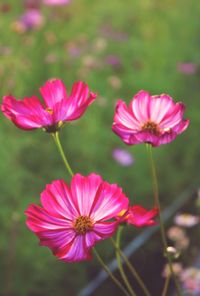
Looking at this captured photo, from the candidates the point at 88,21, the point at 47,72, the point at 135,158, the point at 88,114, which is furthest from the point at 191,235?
the point at 88,21

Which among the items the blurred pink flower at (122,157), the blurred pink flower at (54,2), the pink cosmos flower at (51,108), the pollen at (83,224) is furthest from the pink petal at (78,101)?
the blurred pink flower at (54,2)

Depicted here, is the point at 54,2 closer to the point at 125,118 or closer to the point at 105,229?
the point at 125,118

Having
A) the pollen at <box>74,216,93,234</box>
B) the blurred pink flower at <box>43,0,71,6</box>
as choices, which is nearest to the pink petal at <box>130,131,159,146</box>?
the pollen at <box>74,216,93,234</box>

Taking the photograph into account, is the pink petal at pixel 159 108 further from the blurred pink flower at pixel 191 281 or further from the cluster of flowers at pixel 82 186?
the blurred pink flower at pixel 191 281

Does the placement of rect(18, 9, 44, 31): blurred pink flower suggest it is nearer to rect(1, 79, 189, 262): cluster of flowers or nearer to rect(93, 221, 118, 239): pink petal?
rect(1, 79, 189, 262): cluster of flowers

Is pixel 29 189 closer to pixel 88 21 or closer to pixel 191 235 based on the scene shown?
pixel 191 235

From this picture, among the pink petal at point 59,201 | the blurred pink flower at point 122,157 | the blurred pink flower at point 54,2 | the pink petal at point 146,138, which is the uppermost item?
the blurred pink flower at point 54,2
